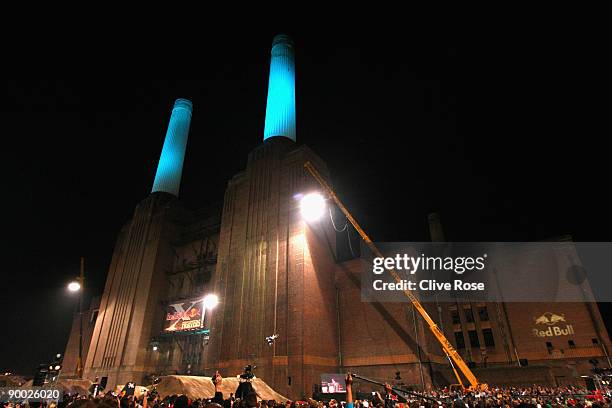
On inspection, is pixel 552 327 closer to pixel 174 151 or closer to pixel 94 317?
pixel 174 151

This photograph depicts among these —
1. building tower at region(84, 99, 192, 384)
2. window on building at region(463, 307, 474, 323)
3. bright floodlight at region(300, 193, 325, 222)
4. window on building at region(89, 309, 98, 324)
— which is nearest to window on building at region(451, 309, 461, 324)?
window on building at region(463, 307, 474, 323)

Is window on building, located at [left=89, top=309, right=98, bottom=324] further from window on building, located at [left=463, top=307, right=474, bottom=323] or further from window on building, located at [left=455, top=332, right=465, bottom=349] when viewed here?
window on building, located at [left=463, top=307, right=474, bottom=323]

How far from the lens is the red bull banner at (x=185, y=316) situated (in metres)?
38.2

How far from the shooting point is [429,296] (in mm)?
39500

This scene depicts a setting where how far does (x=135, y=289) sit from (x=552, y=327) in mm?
50350

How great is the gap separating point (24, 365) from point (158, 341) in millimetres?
24628

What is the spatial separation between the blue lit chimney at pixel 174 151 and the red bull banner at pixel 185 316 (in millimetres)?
20751

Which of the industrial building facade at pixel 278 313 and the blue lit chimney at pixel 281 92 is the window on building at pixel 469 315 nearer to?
the industrial building facade at pixel 278 313

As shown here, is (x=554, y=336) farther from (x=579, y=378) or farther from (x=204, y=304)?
(x=204, y=304)

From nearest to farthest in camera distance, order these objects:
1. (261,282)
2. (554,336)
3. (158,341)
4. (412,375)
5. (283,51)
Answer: (412,375), (261,282), (554,336), (158,341), (283,51)

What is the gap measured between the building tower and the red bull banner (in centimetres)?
326

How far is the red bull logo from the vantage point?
Answer: 3772 centimetres

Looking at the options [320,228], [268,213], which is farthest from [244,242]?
[320,228]

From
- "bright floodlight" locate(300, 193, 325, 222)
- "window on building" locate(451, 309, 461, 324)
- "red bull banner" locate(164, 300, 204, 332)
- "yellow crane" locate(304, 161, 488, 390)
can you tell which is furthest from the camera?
"window on building" locate(451, 309, 461, 324)
